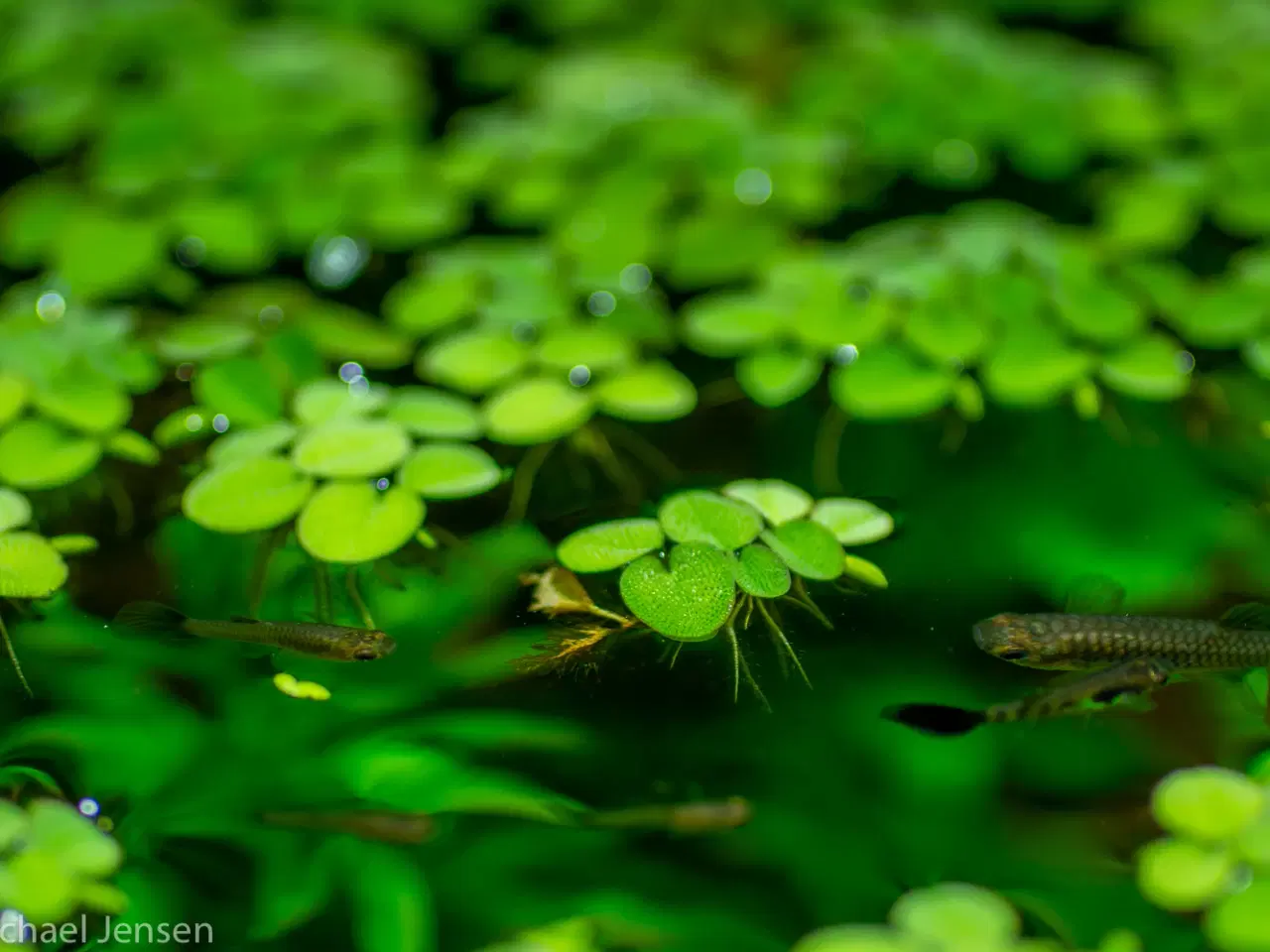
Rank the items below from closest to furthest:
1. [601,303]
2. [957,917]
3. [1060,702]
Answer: [957,917] < [1060,702] < [601,303]

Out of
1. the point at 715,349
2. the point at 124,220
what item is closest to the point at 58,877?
the point at 715,349

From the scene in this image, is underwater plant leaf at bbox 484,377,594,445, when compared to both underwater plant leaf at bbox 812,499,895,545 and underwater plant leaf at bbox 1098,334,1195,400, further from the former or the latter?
underwater plant leaf at bbox 1098,334,1195,400

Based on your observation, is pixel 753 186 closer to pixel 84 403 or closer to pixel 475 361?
pixel 475 361

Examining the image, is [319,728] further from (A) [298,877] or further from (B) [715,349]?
(B) [715,349]

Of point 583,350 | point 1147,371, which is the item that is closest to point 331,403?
point 583,350

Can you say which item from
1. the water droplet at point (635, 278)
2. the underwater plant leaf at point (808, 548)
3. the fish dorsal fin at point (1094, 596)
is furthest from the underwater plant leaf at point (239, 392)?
the fish dorsal fin at point (1094, 596)

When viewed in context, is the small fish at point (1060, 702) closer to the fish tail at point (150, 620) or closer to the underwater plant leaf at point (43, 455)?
the fish tail at point (150, 620)
